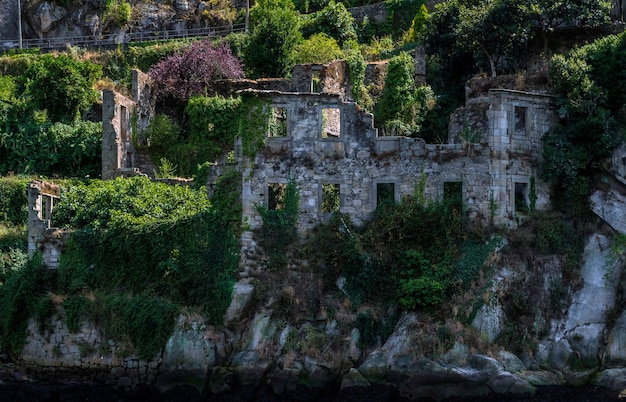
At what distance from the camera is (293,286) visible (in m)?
36.4

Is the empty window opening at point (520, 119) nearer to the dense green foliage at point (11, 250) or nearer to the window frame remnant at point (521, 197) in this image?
the window frame remnant at point (521, 197)

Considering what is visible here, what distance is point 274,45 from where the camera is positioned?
165ft

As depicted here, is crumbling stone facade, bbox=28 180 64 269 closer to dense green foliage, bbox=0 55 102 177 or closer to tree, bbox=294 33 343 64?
dense green foliage, bbox=0 55 102 177

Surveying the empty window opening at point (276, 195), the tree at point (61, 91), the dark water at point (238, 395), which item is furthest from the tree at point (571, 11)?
the tree at point (61, 91)

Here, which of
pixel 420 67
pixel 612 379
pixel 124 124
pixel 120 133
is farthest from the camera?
pixel 420 67

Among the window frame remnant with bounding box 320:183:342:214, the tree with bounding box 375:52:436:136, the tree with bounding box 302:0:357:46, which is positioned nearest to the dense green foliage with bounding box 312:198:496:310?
the window frame remnant with bounding box 320:183:342:214

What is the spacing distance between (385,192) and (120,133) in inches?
535

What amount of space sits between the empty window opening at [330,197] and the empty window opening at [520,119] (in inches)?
251

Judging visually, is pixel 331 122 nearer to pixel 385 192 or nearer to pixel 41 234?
pixel 385 192

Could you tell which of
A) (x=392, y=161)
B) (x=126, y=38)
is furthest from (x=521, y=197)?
(x=126, y=38)

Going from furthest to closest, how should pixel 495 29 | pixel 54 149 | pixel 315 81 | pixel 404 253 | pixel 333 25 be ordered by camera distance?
pixel 333 25, pixel 54 149, pixel 315 81, pixel 495 29, pixel 404 253

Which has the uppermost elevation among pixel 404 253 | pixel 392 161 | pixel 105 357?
pixel 392 161

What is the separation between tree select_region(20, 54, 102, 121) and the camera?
162 ft

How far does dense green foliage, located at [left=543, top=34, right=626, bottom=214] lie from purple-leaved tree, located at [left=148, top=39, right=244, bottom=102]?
1667cm
